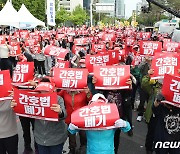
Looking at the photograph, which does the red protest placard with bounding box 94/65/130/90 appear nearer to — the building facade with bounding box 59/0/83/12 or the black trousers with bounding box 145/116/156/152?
the black trousers with bounding box 145/116/156/152

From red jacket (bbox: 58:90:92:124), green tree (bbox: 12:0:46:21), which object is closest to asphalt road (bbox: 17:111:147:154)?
red jacket (bbox: 58:90:92:124)

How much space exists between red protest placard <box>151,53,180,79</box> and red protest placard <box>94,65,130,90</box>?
47cm

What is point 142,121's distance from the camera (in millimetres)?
7473

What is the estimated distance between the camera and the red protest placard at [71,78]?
16.7 feet

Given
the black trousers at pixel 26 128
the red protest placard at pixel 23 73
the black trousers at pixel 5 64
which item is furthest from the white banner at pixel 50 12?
the black trousers at pixel 26 128

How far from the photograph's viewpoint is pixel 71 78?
513 centimetres

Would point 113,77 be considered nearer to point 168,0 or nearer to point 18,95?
point 18,95

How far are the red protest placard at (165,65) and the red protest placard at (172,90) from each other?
835mm

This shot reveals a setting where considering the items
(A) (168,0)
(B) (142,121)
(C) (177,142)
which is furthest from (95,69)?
(A) (168,0)

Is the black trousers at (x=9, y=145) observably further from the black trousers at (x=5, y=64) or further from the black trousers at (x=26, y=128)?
the black trousers at (x=5, y=64)

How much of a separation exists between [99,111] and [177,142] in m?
1.32

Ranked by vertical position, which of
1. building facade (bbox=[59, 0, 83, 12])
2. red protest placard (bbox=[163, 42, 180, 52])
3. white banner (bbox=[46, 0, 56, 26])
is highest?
building facade (bbox=[59, 0, 83, 12])

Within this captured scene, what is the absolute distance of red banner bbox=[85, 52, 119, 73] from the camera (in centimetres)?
654

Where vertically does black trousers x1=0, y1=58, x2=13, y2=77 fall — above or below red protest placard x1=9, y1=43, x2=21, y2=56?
below
